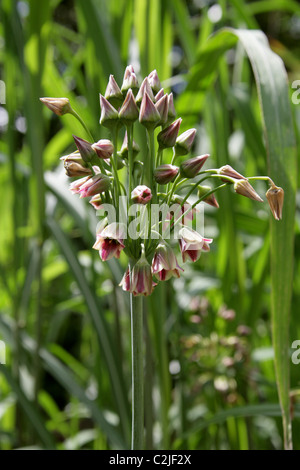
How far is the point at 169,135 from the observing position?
0.41m

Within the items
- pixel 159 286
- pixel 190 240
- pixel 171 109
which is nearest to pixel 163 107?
pixel 171 109

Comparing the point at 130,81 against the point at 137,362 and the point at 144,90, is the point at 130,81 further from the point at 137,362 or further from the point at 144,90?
the point at 137,362

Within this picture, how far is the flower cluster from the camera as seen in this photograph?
382mm

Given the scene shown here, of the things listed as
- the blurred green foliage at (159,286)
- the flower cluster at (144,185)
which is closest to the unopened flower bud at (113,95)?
the flower cluster at (144,185)

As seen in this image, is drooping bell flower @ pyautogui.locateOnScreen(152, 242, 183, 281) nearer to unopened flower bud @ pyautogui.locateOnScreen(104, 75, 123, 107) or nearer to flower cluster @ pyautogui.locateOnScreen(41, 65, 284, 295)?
flower cluster @ pyautogui.locateOnScreen(41, 65, 284, 295)

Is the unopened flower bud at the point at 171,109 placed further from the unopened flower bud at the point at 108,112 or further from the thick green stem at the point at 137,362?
the thick green stem at the point at 137,362

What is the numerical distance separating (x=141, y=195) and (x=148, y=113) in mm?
Answer: 73

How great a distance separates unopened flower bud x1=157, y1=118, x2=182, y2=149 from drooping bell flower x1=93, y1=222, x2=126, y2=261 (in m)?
0.08

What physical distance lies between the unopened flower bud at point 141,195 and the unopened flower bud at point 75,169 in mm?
63

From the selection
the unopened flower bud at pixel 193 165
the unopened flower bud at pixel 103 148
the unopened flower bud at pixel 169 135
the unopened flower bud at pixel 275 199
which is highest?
the unopened flower bud at pixel 169 135

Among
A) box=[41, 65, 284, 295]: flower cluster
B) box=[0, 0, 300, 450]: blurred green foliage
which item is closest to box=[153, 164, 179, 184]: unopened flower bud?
box=[41, 65, 284, 295]: flower cluster

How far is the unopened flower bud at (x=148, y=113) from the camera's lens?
0.39 metres
